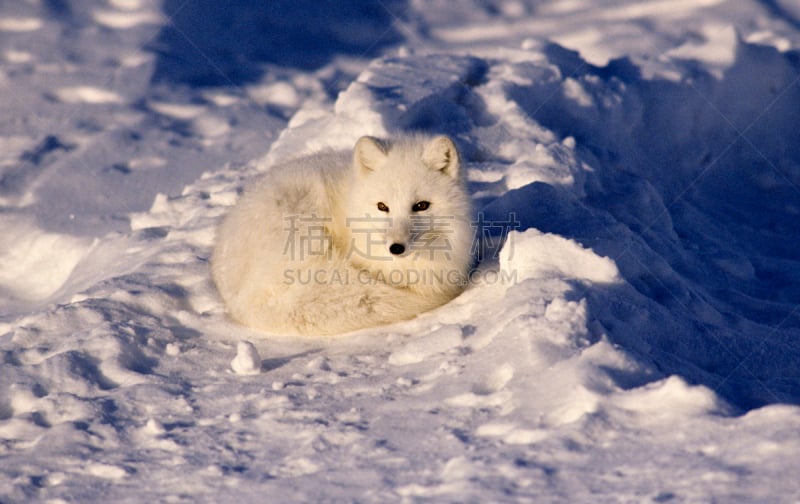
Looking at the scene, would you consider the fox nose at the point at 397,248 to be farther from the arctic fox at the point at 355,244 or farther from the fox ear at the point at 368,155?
the fox ear at the point at 368,155

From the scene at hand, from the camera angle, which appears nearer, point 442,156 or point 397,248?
point 397,248

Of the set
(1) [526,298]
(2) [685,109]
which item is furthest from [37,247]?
(2) [685,109]

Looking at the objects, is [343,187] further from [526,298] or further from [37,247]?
[37,247]

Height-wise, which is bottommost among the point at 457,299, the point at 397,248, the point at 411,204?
the point at 457,299

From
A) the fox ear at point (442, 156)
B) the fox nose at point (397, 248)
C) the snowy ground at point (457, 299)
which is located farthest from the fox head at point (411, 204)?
the snowy ground at point (457, 299)

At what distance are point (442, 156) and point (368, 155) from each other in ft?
1.12

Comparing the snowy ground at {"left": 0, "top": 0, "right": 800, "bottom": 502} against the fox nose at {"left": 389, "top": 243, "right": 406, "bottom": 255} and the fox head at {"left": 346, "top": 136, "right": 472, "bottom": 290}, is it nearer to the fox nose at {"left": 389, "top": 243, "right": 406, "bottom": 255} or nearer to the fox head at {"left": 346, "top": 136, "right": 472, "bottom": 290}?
the fox head at {"left": 346, "top": 136, "right": 472, "bottom": 290}

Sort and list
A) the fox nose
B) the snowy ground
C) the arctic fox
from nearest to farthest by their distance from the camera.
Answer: the snowy ground → the fox nose → the arctic fox

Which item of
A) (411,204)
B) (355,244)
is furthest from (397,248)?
(355,244)

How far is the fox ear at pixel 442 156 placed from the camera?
12.1ft

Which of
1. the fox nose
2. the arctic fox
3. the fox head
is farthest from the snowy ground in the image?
the fox nose

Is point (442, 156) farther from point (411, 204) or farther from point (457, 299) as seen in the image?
point (457, 299)

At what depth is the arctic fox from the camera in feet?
11.8

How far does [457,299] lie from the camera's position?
3.71 m
